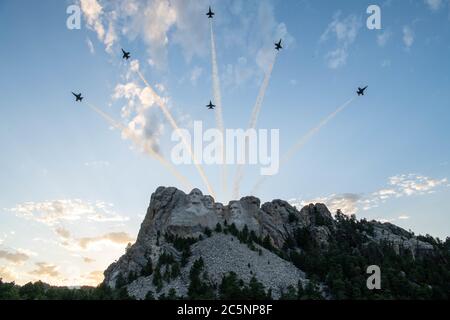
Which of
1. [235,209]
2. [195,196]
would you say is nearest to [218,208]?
[235,209]

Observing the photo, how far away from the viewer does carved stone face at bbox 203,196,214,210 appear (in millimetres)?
174375

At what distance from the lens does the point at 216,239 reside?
490 ft

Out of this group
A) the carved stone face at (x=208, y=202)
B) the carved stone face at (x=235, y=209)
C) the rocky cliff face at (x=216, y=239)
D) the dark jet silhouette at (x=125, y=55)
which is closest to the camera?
the dark jet silhouette at (x=125, y=55)

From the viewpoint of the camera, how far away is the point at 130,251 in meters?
150

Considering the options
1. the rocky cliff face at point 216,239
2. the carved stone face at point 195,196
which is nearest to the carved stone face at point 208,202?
the rocky cliff face at point 216,239

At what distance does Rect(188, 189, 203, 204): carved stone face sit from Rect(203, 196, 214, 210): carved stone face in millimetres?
2466

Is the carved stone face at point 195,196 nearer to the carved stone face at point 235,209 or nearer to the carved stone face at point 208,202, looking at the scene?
the carved stone face at point 208,202

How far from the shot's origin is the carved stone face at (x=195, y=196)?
172875 millimetres

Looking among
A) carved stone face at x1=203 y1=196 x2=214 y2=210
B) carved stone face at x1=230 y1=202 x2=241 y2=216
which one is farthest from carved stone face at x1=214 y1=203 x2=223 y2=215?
carved stone face at x1=230 y1=202 x2=241 y2=216

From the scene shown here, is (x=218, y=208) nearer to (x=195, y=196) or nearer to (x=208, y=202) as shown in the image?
(x=208, y=202)
